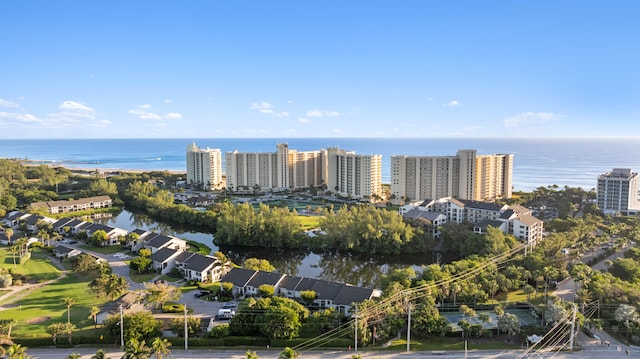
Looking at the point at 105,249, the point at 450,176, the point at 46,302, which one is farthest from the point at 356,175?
the point at 46,302

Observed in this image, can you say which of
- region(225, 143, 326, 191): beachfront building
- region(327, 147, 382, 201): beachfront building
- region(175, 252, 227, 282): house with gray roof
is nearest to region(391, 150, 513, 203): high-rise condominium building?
region(327, 147, 382, 201): beachfront building

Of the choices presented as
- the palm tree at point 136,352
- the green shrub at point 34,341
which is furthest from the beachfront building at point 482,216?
the green shrub at point 34,341

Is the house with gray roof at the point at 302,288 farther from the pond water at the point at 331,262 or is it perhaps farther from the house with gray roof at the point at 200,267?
the pond water at the point at 331,262

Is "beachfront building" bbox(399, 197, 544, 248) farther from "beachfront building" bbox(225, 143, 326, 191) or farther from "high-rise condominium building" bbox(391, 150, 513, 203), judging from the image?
"beachfront building" bbox(225, 143, 326, 191)

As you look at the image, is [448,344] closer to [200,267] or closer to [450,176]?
[200,267]

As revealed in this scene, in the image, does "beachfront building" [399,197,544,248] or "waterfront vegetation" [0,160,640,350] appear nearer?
"waterfront vegetation" [0,160,640,350]

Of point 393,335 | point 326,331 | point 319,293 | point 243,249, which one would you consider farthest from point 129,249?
point 393,335
